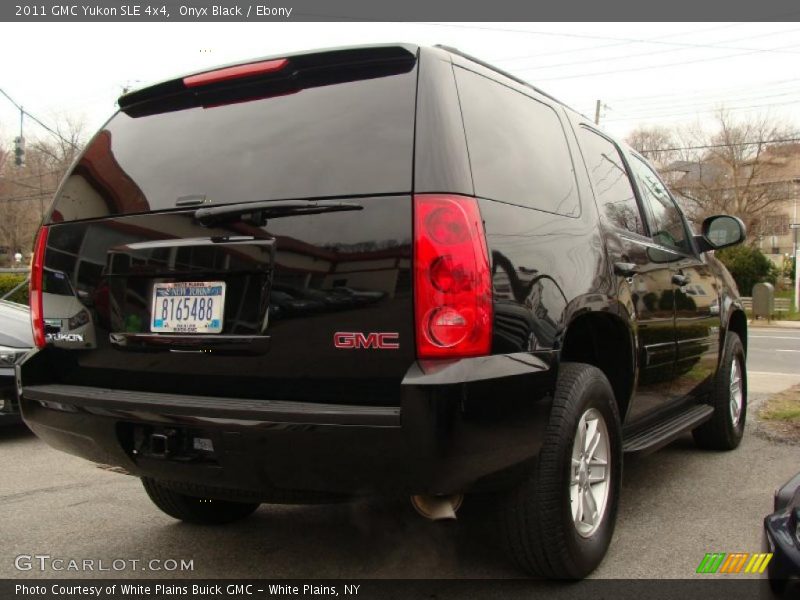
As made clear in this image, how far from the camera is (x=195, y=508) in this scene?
3445mm

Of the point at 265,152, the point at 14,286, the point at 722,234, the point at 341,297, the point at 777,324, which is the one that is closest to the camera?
the point at 341,297

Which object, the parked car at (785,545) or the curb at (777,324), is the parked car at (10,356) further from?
the curb at (777,324)

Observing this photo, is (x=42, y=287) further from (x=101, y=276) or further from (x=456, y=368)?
(x=456, y=368)

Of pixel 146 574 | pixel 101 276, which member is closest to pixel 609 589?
pixel 146 574

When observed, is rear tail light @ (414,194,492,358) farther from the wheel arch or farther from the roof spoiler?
the wheel arch

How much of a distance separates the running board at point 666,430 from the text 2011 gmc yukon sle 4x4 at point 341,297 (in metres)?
0.36

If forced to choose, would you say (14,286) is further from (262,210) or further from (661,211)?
(262,210)

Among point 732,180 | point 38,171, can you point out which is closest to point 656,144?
point 732,180

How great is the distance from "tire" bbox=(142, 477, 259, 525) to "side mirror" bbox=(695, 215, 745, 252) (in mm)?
3137

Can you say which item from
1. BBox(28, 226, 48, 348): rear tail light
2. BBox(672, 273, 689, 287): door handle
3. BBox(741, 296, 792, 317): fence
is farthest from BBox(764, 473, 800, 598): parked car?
BBox(741, 296, 792, 317): fence

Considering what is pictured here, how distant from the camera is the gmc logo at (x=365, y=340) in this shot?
2.20 m

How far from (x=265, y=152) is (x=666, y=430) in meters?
2.42

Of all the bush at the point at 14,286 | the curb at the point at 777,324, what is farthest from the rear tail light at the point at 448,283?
the curb at the point at 777,324

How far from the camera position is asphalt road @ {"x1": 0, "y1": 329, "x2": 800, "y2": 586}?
2.97m
